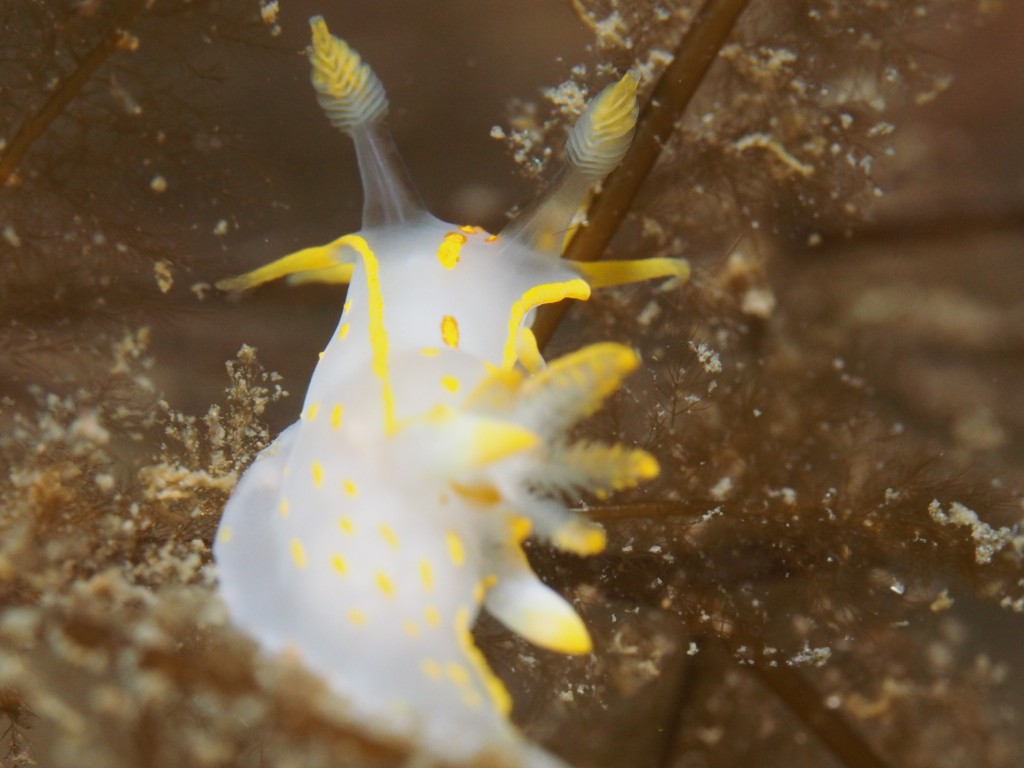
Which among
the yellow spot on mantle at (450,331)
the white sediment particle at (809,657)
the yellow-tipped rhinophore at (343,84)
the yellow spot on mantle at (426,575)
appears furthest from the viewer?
the white sediment particle at (809,657)

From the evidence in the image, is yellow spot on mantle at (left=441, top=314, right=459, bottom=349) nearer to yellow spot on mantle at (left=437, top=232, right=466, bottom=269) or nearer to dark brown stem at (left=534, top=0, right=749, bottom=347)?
yellow spot on mantle at (left=437, top=232, right=466, bottom=269)

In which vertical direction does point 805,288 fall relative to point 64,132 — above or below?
below

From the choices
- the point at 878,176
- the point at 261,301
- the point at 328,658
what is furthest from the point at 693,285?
the point at 328,658

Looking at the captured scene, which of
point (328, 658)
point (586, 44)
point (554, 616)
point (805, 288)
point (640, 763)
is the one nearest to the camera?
point (328, 658)

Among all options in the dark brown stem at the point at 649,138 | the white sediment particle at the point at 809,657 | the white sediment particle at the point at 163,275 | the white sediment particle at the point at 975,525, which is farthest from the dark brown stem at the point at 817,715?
the white sediment particle at the point at 163,275

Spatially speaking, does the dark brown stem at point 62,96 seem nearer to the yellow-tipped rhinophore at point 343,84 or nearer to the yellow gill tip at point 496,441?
the yellow-tipped rhinophore at point 343,84

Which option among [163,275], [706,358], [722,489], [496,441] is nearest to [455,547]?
[496,441]

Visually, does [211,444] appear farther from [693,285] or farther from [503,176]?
[693,285]
